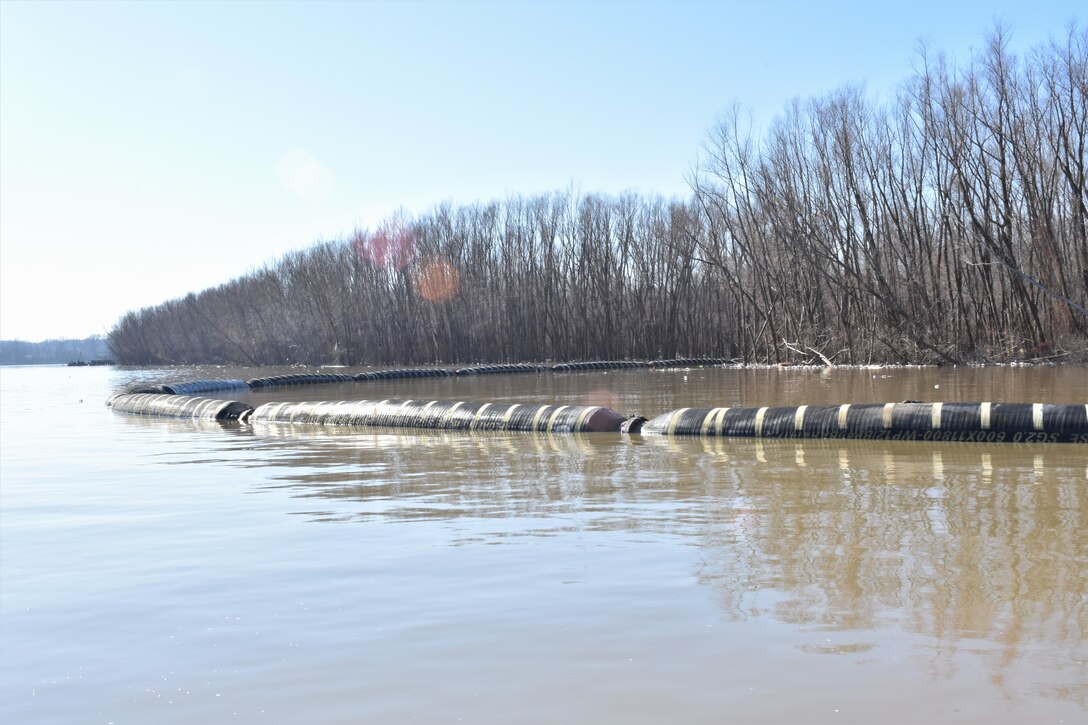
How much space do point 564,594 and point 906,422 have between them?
8255 millimetres

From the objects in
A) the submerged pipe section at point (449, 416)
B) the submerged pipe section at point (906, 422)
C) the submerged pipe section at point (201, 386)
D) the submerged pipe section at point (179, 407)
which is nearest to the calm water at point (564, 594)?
the submerged pipe section at point (906, 422)

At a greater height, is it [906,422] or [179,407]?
[179,407]

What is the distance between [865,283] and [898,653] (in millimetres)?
33112

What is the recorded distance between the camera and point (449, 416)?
16594mm

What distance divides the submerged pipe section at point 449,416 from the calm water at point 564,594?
4365 mm

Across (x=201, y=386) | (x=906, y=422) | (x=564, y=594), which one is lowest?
(x=564, y=594)

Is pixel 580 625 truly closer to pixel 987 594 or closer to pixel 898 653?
pixel 898 653

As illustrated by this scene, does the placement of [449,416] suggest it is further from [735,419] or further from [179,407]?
[179,407]

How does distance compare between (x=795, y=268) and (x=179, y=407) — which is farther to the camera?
(x=795, y=268)

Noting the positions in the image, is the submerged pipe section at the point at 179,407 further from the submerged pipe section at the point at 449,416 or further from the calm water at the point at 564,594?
the calm water at the point at 564,594

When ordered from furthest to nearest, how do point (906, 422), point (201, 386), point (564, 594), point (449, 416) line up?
point (201, 386)
point (449, 416)
point (906, 422)
point (564, 594)

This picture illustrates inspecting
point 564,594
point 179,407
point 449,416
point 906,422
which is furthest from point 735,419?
point 179,407

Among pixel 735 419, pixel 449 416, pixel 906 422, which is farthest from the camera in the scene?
pixel 449 416

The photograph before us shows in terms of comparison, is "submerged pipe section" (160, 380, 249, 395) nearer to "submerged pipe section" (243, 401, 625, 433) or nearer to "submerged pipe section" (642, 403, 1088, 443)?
"submerged pipe section" (243, 401, 625, 433)
